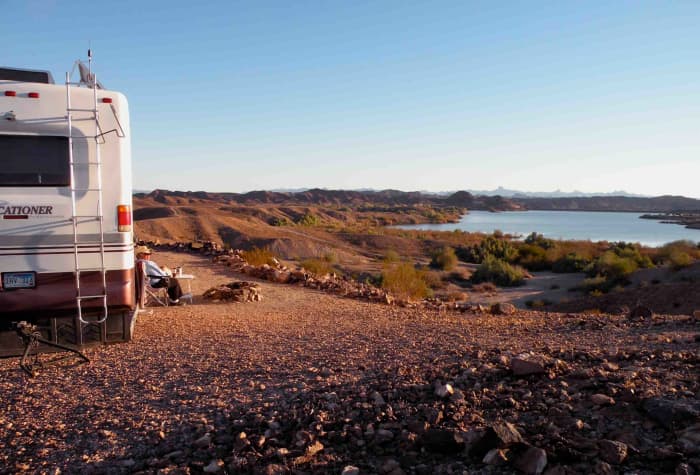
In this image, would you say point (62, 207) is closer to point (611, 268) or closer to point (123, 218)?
point (123, 218)

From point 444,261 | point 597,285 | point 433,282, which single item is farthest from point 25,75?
point 444,261

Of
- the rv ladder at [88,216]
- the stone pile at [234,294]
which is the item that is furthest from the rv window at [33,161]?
the stone pile at [234,294]

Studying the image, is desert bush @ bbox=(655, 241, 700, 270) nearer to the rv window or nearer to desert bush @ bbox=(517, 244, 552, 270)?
desert bush @ bbox=(517, 244, 552, 270)

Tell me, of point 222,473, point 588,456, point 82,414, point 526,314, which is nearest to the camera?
point 588,456

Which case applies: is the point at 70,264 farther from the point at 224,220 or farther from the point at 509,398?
the point at 224,220

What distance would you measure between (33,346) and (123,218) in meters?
1.87

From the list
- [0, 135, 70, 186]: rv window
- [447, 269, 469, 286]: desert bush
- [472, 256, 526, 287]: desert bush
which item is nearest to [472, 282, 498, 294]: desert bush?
[472, 256, 526, 287]: desert bush

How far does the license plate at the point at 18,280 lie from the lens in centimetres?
651

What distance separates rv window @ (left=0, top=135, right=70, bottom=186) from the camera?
646cm

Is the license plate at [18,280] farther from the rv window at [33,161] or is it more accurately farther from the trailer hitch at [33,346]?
the rv window at [33,161]

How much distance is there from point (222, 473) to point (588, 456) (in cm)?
241

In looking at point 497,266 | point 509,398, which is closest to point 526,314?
point 509,398

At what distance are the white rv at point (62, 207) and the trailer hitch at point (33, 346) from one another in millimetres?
127

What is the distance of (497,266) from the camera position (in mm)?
28625
